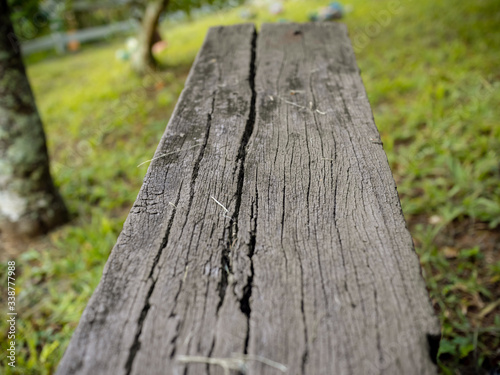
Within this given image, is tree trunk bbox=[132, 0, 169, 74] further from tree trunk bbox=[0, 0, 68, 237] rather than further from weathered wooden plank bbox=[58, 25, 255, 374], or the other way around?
weathered wooden plank bbox=[58, 25, 255, 374]

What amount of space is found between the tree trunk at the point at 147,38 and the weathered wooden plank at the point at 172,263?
191 inches

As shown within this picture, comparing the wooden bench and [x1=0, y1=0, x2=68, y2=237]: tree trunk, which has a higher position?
[x1=0, y1=0, x2=68, y2=237]: tree trunk

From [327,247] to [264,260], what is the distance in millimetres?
149

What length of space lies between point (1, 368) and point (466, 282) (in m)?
2.54

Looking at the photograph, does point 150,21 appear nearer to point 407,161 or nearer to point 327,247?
point 407,161

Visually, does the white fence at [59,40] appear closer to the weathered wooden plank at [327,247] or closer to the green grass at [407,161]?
the green grass at [407,161]

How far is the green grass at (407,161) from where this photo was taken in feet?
6.45

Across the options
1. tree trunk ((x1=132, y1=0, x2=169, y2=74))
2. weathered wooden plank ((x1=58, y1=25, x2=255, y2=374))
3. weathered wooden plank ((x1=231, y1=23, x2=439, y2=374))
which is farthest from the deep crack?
tree trunk ((x1=132, y1=0, x2=169, y2=74))

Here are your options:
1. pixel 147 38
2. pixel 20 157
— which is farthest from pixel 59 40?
pixel 20 157

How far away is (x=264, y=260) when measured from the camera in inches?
31.5

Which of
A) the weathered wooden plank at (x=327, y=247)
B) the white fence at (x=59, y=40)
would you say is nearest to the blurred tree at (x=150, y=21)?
the weathered wooden plank at (x=327, y=247)

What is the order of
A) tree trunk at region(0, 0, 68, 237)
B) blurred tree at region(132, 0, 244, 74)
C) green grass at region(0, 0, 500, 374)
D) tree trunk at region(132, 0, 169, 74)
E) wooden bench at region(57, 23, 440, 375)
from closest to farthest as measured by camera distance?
wooden bench at region(57, 23, 440, 375) < green grass at region(0, 0, 500, 374) < tree trunk at region(0, 0, 68, 237) < blurred tree at region(132, 0, 244, 74) < tree trunk at region(132, 0, 169, 74)

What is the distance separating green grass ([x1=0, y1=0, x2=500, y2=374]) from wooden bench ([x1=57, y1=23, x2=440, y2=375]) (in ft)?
3.82

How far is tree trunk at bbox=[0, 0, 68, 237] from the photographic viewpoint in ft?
8.30
